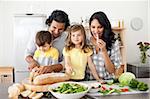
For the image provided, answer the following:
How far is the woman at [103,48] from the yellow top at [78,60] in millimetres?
75

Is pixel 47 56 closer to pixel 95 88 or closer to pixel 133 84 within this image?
pixel 95 88

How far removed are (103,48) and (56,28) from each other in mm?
439

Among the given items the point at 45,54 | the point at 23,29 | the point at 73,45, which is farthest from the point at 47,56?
the point at 23,29

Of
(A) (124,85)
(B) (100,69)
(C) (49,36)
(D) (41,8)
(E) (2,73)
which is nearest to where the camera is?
(A) (124,85)

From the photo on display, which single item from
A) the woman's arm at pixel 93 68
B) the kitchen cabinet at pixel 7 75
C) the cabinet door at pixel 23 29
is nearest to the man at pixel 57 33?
the woman's arm at pixel 93 68

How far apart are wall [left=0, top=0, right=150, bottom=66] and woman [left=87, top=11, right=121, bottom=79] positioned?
6.93 feet

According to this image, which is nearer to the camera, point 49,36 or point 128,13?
point 49,36

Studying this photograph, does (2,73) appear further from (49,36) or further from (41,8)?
(49,36)

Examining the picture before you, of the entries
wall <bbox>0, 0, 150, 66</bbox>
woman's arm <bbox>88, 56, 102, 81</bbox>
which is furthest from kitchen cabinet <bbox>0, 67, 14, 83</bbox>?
woman's arm <bbox>88, 56, 102, 81</bbox>

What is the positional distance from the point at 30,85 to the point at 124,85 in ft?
2.04

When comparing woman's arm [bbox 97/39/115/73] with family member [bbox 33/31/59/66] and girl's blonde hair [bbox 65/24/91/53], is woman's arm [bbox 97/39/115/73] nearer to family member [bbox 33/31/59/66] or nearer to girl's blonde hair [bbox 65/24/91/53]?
girl's blonde hair [bbox 65/24/91/53]

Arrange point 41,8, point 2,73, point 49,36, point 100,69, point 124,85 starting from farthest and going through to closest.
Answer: point 41,8 < point 2,73 < point 49,36 < point 100,69 < point 124,85

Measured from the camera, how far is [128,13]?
429 centimetres

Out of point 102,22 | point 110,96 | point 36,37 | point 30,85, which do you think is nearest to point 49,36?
point 36,37
